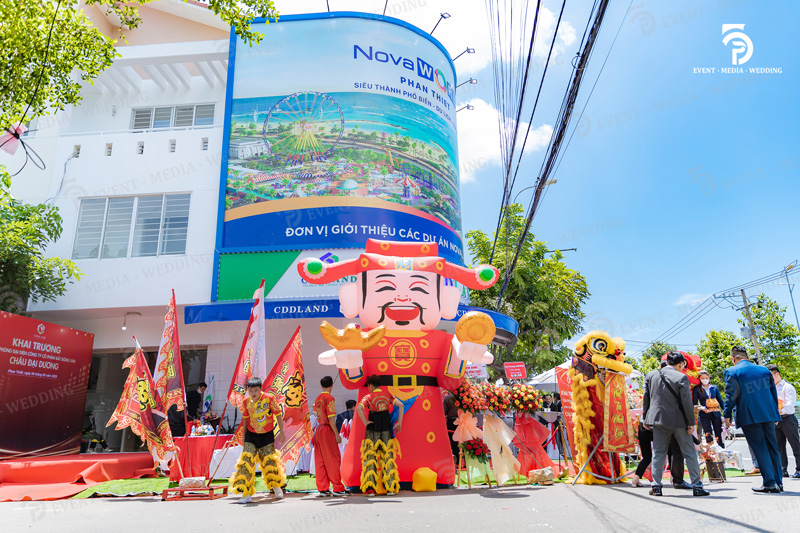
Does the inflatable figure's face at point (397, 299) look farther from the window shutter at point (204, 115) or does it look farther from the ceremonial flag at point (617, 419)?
the window shutter at point (204, 115)

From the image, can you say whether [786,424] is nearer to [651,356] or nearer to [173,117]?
[173,117]

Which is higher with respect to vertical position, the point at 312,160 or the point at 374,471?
the point at 312,160

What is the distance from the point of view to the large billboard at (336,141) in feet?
43.7

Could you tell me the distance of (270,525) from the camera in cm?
473

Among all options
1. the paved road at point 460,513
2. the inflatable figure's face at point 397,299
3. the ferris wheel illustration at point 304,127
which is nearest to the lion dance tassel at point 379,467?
the paved road at point 460,513

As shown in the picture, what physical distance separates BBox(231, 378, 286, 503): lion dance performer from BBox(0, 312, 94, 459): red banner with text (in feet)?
21.6

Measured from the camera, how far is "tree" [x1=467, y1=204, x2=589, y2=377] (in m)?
20.4

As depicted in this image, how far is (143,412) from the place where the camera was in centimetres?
738

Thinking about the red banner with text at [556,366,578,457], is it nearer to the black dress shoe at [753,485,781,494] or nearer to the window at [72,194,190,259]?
the black dress shoe at [753,485,781,494]

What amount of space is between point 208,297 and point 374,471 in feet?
26.7

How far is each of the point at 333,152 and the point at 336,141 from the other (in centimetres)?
33

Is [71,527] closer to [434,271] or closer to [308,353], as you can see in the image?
[434,271]

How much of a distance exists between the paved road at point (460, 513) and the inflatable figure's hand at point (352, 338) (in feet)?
5.94

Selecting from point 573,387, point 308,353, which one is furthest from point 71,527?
point 308,353
